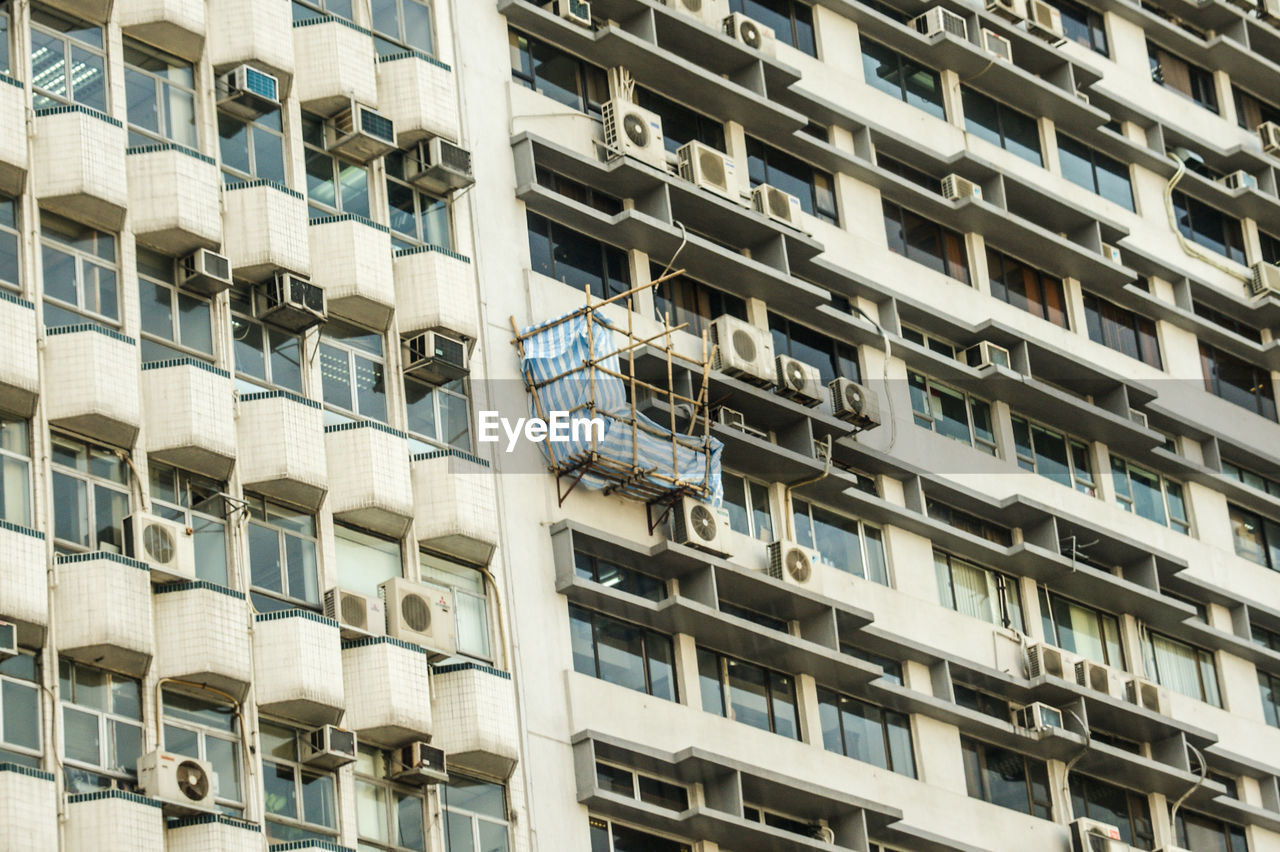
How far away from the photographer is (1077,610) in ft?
135

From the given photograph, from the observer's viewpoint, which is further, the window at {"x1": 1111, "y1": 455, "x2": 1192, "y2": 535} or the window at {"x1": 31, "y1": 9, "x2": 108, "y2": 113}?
the window at {"x1": 1111, "y1": 455, "x2": 1192, "y2": 535}

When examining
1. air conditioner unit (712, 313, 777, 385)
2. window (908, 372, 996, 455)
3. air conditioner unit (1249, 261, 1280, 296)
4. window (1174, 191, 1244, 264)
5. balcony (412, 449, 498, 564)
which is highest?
window (1174, 191, 1244, 264)

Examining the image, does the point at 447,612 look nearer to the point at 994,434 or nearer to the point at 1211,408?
the point at 994,434

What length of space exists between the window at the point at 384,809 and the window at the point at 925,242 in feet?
50.0

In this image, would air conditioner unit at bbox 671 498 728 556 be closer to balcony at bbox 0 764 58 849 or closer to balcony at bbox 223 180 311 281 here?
balcony at bbox 223 180 311 281

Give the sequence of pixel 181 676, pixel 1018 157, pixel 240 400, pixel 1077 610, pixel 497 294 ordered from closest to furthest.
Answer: pixel 181 676, pixel 240 400, pixel 497 294, pixel 1077 610, pixel 1018 157

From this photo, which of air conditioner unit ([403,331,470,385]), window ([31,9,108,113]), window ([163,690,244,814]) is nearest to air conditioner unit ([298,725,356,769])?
window ([163,690,244,814])

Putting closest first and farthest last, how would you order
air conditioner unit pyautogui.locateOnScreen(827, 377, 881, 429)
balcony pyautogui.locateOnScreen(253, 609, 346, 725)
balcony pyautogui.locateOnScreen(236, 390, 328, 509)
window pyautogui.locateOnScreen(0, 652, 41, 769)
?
window pyautogui.locateOnScreen(0, 652, 41, 769)
balcony pyautogui.locateOnScreen(253, 609, 346, 725)
balcony pyautogui.locateOnScreen(236, 390, 328, 509)
air conditioner unit pyautogui.locateOnScreen(827, 377, 881, 429)

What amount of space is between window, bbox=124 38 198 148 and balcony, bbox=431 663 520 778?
24.8ft

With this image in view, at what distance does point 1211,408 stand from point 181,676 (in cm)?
2415

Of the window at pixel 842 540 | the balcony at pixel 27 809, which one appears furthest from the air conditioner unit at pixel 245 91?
the window at pixel 842 540

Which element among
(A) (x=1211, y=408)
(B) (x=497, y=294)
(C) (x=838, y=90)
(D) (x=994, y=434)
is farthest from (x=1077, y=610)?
(B) (x=497, y=294)

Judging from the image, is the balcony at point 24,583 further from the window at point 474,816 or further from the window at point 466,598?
the window at point 474,816

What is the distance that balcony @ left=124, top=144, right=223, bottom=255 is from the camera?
29797mm
